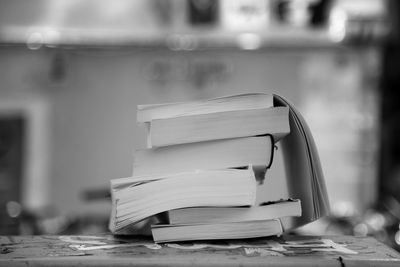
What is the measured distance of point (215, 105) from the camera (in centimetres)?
120

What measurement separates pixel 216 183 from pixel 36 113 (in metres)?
3.96

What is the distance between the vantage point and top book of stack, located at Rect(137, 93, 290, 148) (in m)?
1.18

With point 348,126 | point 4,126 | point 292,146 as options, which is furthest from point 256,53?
point 292,146

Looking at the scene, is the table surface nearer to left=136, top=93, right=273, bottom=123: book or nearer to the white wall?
left=136, top=93, right=273, bottom=123: book

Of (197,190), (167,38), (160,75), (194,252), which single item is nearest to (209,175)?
(197,190)

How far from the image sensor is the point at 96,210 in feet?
16.1

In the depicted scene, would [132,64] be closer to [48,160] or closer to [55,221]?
[48,160]

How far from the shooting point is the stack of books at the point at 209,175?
117cm

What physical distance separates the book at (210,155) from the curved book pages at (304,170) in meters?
0.07

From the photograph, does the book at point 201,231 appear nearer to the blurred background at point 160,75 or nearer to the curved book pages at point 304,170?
the curved book pages at point 304,170

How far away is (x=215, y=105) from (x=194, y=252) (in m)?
0.26

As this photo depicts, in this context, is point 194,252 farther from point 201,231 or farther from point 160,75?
point 160,75

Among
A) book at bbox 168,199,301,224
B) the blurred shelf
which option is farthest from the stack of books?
the blurred shelf

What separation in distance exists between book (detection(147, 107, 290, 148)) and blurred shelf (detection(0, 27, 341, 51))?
12.0 ft
